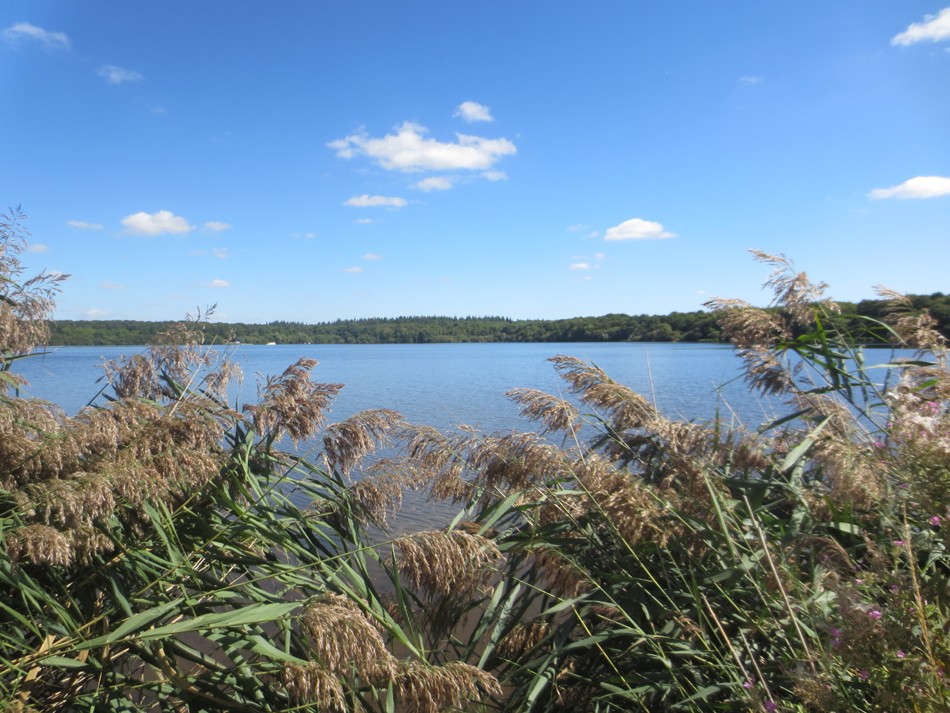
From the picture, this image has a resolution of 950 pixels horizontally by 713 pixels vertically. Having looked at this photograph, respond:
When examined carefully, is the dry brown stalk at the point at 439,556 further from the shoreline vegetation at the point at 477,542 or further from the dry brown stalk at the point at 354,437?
the dry brown stalk at the point at 354,437

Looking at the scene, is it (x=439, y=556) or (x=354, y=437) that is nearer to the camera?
(x=439, y=556)

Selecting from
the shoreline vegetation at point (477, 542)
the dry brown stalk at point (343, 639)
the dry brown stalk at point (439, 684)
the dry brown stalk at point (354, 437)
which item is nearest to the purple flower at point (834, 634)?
the shoreline vegetation at point (477, 542)

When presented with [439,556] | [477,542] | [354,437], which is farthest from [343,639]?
[354,437]

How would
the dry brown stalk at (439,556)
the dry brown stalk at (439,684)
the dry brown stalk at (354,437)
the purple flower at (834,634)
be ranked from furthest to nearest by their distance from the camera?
the dry brown stalk at (354,437) < the dry brown stalk at (439,556) < the dry brown stalk at (439,684) < the purple flower at (834,634)

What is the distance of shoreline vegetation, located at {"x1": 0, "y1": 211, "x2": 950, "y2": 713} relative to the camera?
2.21 m

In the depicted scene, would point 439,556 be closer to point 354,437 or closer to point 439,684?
point 439,684

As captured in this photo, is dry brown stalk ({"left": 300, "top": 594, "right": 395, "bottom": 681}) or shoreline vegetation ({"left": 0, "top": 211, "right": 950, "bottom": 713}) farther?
shoreline vegetation ({"left": 0, "top": 211, "right": 950, "bottom": 713})

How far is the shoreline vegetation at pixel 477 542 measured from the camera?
87.2 inches

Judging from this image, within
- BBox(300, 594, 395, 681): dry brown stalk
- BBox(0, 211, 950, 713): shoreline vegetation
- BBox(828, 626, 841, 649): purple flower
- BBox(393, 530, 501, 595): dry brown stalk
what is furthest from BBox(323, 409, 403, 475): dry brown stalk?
BBox(828, 626, 841, 649): purple flower

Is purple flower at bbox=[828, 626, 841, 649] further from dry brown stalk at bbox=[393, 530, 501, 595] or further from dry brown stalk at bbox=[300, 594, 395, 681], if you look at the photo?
dry brown stalk at bbox=[300, 594, 395, 681]

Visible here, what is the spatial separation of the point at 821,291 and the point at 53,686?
12.4ft

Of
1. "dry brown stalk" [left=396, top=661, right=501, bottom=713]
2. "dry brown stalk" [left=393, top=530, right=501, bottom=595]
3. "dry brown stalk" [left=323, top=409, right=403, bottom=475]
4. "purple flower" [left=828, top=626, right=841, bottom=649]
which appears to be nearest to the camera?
"purple flower" [left=828, top=626, right=841, bottom=649]

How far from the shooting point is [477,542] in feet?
8.29

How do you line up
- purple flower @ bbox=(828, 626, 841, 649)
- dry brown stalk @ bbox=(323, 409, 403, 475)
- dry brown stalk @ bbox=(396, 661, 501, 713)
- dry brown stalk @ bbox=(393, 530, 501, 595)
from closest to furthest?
1. purple flower @ bbox=(828, 626, 841, 649)
2. dry brown stalk @ bbox=(396, 661, 501, 713)
3. dry brown stalk @ bbox=(393, 530, 501, 595)
4. dry brown stalk @ bbox=(323, 409, 403, 475)
